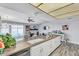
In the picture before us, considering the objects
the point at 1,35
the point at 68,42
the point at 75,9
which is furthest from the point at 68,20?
the point at 1,35

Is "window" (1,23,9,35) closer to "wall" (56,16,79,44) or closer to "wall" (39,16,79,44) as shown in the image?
"wall" (39,16,79,44)

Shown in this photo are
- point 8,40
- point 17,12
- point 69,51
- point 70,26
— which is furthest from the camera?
point 69,51

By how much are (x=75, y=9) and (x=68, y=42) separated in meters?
0.67

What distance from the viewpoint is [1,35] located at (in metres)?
1.31

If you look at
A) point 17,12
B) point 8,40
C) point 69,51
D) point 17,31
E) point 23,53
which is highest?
point 17,12

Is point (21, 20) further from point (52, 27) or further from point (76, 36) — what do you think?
point (76, 36)

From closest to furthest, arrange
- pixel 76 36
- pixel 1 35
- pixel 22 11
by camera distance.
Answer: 1. pixel 1 35
2. pixel 22 11
3. pixel 76 36

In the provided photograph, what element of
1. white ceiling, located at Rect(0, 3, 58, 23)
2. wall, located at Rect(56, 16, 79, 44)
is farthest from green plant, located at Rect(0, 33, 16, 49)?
wall, located at Rect(56, 16, 79, 44)

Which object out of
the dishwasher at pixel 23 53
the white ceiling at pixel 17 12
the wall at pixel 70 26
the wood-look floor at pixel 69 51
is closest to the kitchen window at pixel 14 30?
the white ceiling at pixel 17 12

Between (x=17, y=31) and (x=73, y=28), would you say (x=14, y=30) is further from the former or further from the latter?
(x=73, y=28)

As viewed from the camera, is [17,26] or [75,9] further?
[75,9]

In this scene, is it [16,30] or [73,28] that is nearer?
[16,30]

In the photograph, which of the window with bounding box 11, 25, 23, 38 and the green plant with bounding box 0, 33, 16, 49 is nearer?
the green plant with bounding box 0, 33, 16, 49

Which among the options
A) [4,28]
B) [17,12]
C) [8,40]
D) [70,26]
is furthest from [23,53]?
[70,26]
